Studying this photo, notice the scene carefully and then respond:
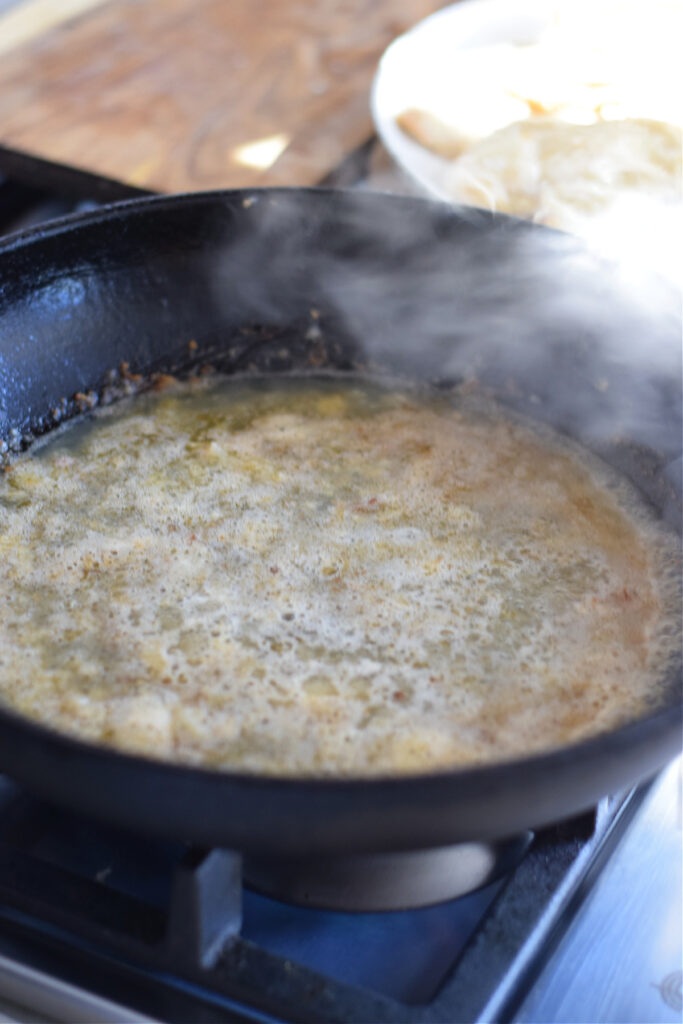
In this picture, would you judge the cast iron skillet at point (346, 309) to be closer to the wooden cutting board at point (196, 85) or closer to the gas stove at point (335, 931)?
the wooden cutting board at point (196, 85)

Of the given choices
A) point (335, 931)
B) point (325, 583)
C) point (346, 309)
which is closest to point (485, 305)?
point (346, 309)

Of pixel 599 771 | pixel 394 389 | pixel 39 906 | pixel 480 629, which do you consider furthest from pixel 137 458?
pixel 599 771

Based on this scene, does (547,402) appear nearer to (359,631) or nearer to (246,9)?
(359,631)

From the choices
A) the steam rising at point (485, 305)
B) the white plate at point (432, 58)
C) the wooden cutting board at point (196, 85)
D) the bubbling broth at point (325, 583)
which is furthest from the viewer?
the wooden cutting board at point (196, 85)

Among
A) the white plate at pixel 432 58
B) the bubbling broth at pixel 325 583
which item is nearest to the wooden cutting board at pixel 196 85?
the white plate at pixel 432 58

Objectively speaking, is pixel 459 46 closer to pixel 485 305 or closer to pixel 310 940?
pixel 485 305

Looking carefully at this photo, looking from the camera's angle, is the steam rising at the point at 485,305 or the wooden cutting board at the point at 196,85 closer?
the steam rising at the point at 485,305
